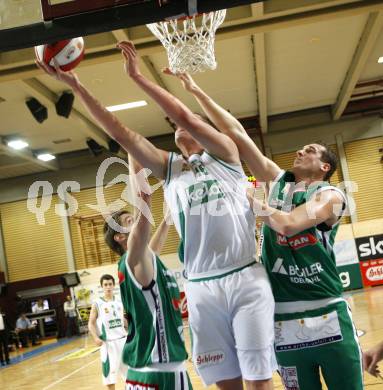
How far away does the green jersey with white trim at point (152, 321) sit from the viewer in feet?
10.6

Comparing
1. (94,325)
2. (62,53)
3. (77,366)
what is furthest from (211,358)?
(77,366)

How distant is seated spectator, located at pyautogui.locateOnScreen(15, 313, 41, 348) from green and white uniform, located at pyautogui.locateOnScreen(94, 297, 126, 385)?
1279 cm

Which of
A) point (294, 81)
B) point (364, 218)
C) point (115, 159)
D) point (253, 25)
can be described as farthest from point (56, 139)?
point (364, 218)

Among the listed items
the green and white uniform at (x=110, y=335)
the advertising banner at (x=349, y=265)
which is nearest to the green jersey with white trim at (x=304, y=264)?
the green and white uniform at (x=110, y=335)

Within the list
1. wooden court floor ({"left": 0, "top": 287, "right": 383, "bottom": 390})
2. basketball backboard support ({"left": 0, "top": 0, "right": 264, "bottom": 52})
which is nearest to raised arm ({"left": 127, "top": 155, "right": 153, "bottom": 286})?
basketball backboard support ({"left": 0, "top": 0, "right": 264, "bottom": 52})

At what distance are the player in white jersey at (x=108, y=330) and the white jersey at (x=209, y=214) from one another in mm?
5098

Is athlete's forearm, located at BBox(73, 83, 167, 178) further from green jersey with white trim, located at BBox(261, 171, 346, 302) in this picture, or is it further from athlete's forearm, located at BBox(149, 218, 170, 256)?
green jersey with white trim, located at BBox(261, 171, 346, 302)

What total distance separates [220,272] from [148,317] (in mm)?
490

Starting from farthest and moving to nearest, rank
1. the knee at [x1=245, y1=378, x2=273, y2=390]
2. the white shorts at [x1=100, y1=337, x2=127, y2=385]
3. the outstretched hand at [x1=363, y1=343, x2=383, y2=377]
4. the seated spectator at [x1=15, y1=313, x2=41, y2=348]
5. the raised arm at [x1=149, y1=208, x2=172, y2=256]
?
1. the seated spectator at [x1=15, y1=313, x2=41, y2=348]
2. the white shorts at [x1=100, y1=337, x2=127, y2=385]
3. the raised arm at [x1=149, y1=208, x2=172, y2=256]
4. the knee at [x1=245, y1=378, x2=273, y2=390]
5. the outstretched hand at [x1=363, y1=343, x2=383, y2=377]

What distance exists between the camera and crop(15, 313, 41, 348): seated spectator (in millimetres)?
20609

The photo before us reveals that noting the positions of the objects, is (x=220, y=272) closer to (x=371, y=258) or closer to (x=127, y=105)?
(x=127, y=105)

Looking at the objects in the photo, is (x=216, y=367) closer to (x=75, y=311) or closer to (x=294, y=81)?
(x=294, y=81)

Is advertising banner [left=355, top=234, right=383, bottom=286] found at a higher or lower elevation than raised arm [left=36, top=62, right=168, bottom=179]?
lower

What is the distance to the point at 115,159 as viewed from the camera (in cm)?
2244
